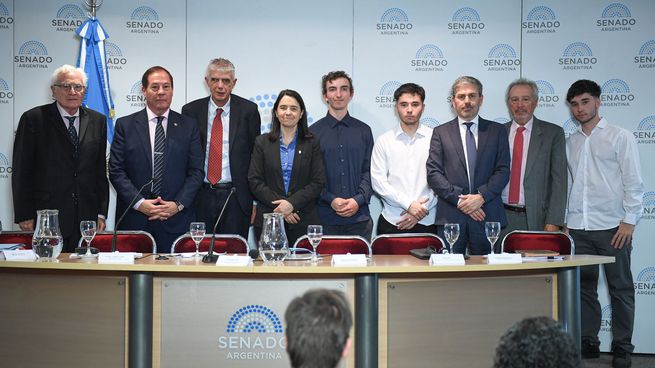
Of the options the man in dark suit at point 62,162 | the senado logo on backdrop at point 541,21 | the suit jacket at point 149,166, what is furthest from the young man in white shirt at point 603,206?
the man in dark suit at point 62,162

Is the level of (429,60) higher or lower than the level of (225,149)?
higher

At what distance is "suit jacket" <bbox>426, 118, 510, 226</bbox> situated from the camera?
16.3 ft

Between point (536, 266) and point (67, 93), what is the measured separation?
3.43m

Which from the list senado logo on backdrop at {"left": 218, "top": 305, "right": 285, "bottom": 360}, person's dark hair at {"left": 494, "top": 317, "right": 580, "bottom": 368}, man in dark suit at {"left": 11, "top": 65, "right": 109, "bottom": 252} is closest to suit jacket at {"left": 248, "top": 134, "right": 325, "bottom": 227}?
man in dark suit at {"left": 11, "top": 65, "right": 109, "bottom": 252}

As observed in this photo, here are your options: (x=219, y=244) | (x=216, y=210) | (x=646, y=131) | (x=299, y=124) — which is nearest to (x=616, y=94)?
(x=646, y=131)

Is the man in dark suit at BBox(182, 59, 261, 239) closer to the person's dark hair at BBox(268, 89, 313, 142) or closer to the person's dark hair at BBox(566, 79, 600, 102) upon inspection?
the person's dark hair at BBox(268, 89, 313, 142)

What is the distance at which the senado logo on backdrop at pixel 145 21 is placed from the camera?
5.91 meters

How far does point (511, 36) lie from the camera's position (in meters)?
5.94

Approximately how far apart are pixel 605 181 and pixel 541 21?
1553 millimetres

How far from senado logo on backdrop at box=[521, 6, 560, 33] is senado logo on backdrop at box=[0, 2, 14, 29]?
14.3 ft

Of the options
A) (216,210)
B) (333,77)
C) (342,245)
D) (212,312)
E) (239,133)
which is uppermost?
(333,77)

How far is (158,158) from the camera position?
4.94 metres

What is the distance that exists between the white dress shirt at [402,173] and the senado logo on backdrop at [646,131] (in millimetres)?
1826

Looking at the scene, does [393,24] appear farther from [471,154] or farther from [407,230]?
[407,230]
